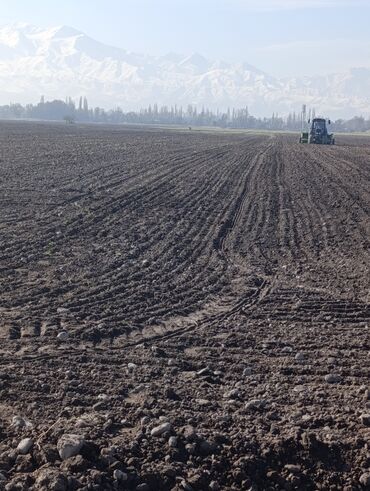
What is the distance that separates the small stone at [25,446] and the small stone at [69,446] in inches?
8.7

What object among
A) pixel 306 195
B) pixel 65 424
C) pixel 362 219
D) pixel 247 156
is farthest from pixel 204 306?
pixel 247 156

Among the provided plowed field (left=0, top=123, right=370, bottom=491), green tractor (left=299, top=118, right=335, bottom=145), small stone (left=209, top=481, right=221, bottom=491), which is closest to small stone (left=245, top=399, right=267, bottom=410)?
plowed field (left=0, top=123, right=370, bottom=491)

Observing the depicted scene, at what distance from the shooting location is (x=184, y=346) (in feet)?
25.7

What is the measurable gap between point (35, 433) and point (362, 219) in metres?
13.0

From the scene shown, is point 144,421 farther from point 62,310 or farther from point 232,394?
point 62,310

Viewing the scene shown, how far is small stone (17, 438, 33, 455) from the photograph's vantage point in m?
5.21

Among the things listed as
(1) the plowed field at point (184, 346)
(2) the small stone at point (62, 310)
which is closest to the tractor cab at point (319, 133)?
(1) the plowed field at point (184, 346)

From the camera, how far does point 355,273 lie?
11453 millimetres

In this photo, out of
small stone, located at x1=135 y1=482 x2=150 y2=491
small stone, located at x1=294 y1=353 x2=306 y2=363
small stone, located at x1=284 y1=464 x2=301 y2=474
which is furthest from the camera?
small stone, located at x1=294 y1=353 x2=306 y2=363

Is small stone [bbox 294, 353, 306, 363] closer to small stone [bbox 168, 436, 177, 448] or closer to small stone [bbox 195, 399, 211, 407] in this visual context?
small stone [bbox 195, 399, 211, 407]

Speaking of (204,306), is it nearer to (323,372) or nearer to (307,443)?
(323,372)

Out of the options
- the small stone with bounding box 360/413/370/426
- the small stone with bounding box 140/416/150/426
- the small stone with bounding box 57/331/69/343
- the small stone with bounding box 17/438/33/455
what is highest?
the small stone with bounding box 360/413/370/426

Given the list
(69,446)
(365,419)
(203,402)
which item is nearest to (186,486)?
(69,446)

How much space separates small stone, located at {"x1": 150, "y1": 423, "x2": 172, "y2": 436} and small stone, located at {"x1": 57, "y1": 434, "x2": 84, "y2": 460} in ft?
1.86
